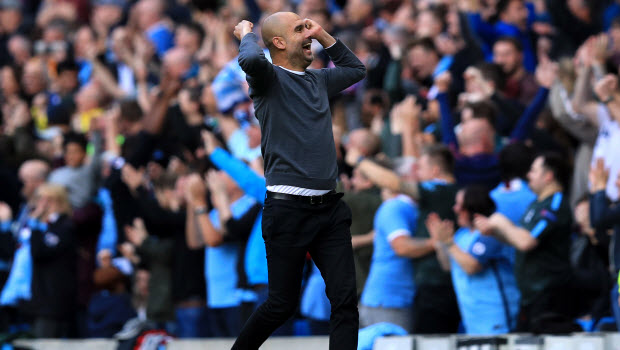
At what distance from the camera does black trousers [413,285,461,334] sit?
324 inches

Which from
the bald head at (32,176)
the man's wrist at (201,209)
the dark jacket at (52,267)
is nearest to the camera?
the man's wrist at (201,209)

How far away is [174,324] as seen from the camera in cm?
1001

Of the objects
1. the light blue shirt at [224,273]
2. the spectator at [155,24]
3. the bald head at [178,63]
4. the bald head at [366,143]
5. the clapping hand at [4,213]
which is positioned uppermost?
the spectator at [155,24]

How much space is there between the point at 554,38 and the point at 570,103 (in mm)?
2066

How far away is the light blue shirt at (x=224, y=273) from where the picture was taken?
30.7 ft

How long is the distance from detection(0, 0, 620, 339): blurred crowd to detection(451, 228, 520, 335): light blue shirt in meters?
0.01

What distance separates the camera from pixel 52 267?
34.6ft

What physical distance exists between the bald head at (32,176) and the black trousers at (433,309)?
5.08 m

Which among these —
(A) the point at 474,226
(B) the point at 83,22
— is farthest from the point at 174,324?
(B) the point at 83,22

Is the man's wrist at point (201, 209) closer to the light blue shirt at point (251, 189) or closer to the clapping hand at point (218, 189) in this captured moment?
the clapping hand at point (218, 189)

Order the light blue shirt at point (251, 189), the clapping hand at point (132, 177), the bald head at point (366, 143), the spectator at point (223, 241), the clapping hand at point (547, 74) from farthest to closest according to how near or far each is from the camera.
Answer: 1. the clapping hand at point (132, 177)
2. the clapping hand at point (547, 74)
3. the spectator at point (223, 241)
4. the bald head at point (366, 143)
5. the light blue shirt at point (251, 189)

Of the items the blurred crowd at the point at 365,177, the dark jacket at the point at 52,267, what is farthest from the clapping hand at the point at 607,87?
the dark jacket at the point at 52,267

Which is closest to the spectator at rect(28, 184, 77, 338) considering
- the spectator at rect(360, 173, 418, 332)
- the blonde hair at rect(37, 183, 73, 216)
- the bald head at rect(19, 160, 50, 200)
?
the blonde hair at rect(37, 183, 73, 216)

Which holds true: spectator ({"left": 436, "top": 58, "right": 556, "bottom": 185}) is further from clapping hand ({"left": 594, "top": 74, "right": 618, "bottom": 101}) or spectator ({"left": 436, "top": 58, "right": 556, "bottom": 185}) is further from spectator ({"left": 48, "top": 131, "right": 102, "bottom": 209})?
spectator ({"left": 48, "top": 131, "right": 102, "bottom": 209})
